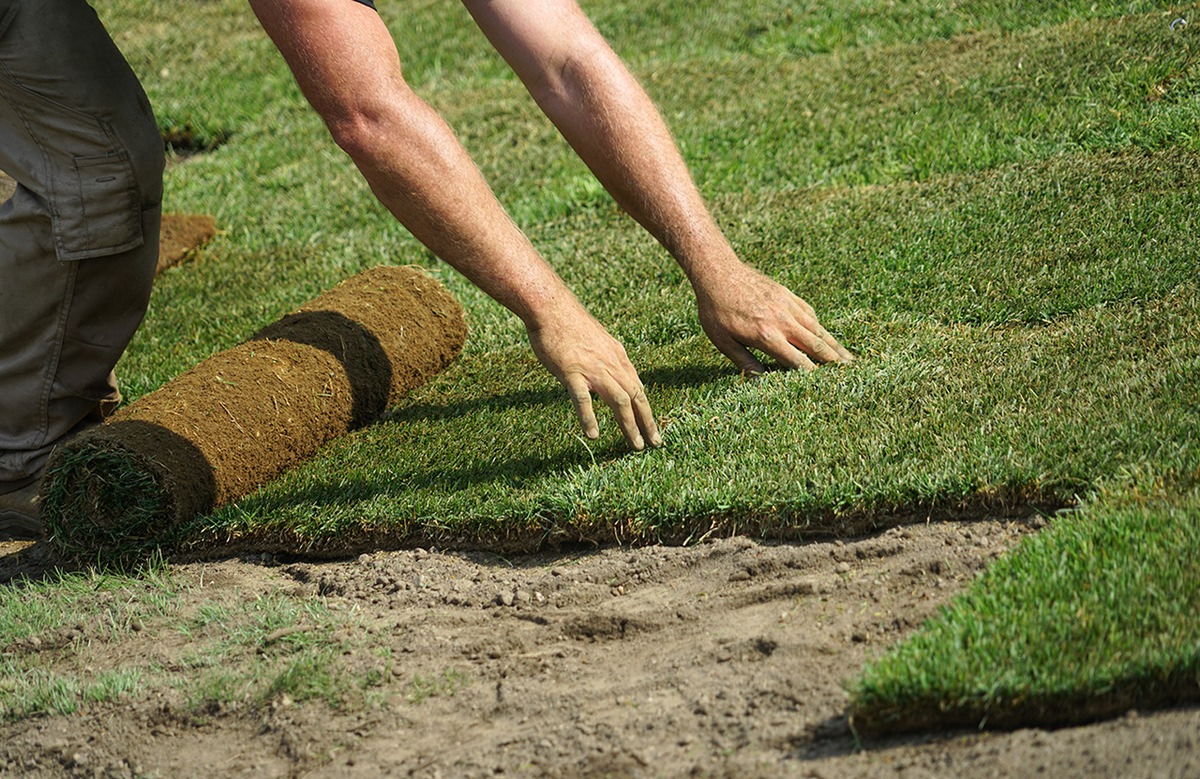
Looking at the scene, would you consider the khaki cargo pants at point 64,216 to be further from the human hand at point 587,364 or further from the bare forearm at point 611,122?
the human hand at point 587,364

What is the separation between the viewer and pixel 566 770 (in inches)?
95.8

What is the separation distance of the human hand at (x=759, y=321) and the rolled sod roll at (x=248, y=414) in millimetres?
1406

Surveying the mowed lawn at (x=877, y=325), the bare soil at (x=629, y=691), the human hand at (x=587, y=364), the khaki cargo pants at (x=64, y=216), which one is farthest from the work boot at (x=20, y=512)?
the human hand at (x=587, y=364)

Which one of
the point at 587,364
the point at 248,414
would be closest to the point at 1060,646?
the point at 587,364

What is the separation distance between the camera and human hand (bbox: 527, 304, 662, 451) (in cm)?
330

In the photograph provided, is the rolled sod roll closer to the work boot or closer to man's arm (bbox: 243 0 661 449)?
the work boot

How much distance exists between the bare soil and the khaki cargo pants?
4.40 ft

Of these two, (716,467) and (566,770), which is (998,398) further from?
(566,770)

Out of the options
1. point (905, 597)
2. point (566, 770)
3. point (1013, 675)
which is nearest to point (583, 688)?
point (566, 770)

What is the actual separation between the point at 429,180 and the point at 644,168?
0.85 metres

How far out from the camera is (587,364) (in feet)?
10.8

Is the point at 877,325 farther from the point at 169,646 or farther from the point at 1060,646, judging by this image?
the point at 169,646

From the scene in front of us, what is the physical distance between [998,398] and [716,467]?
2.80 feet

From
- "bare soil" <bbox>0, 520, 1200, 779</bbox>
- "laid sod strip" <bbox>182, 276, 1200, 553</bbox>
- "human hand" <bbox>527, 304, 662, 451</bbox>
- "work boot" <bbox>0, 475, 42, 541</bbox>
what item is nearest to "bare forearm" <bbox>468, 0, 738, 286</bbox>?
"laid sod strip" <bbox>182, 276, 1200, 553</bbox>
